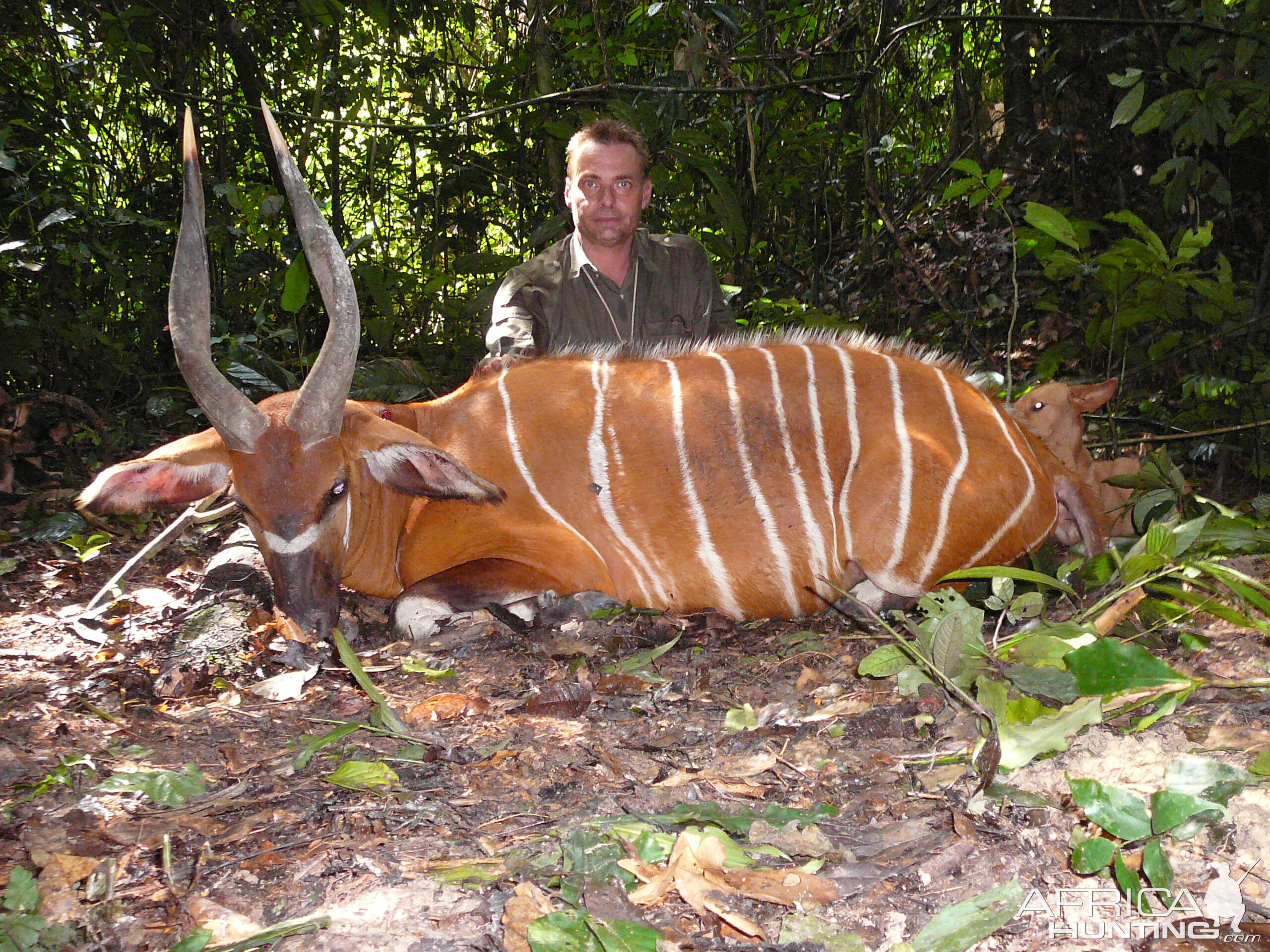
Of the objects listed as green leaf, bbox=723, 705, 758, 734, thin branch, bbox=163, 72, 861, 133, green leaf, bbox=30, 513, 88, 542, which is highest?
thin branch, bbox=163, 72, 861, 133

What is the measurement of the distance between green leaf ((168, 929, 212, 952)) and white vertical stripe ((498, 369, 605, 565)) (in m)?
2.00

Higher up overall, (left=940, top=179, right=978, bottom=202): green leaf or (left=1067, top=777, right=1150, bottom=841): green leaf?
(left=940, top=179, right=978, bottom=202): green leaf

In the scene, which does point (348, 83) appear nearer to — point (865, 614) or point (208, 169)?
point (208, 169)

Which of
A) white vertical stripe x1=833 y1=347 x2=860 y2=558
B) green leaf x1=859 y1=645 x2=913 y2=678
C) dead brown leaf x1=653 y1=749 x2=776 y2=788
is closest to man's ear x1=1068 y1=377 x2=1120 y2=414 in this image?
white vertical stripe x1=833 y1=347 x2=860 y2=558

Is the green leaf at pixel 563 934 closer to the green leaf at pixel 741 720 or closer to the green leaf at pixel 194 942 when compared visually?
the green leaf at pixel 194 942

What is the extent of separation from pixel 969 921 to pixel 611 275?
4136mm

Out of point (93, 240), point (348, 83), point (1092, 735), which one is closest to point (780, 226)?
point (348, 83)

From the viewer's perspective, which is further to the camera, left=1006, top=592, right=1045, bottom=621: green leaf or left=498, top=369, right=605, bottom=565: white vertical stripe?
left=498, top=369, right=605, bottom=565: white vertical stripe

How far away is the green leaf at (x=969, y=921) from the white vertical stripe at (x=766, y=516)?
1.85 meters

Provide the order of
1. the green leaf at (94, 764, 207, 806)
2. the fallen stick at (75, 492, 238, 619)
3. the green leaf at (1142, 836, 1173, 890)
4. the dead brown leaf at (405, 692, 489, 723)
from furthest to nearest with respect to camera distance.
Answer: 1. the fallen stick at (75, 492, 238, 619)
2. the dead brown leaf at (405, 692, 489, 723)
3. the green leaf at (94, 764, 207, 806)
4. the green leaf at (1142, 836, 1173, 890)

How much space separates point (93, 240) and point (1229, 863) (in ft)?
22.0

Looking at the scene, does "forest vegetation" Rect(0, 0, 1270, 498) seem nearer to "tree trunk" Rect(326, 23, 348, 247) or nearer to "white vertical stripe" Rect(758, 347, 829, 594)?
"tree trunk" Rect(326, 23, 348, 247)

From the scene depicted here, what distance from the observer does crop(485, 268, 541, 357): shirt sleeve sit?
4.54 metres

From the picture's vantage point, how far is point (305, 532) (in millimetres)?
2979
